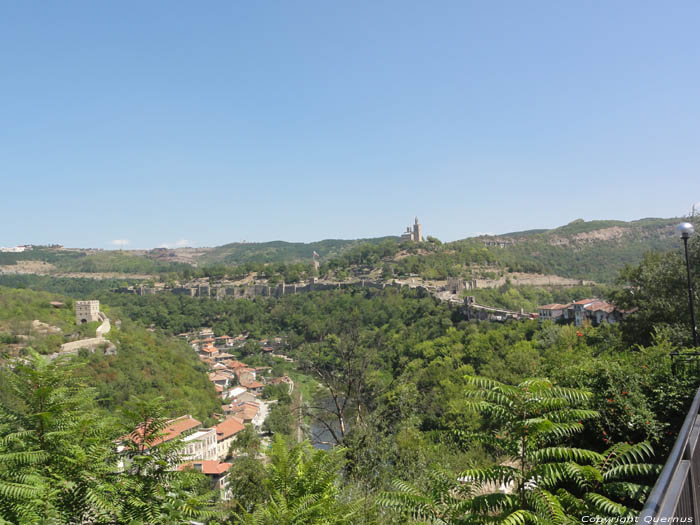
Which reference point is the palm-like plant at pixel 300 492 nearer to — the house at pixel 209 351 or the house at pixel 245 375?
the house at pixel 245 375

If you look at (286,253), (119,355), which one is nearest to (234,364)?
(119,355)

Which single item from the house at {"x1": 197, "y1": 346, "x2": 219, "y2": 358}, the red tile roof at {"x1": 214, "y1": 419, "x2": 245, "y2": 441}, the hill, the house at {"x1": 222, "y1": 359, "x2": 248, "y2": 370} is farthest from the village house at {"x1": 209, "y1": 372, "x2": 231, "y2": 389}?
the hill

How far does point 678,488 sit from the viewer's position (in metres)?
1.42

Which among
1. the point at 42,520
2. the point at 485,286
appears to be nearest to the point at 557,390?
the point at 42,520

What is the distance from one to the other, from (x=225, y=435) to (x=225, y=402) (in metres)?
11.2

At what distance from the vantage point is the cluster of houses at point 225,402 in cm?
2359

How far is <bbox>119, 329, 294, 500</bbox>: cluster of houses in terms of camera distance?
23.6 meters

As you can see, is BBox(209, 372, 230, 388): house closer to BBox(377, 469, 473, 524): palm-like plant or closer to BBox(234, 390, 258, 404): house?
BBox(234, 390, 258, 404): house

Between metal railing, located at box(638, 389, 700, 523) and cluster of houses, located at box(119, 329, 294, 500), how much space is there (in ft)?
52.7

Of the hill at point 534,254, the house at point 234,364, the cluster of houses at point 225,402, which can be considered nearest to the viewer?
the cluster of houses at point 225,402

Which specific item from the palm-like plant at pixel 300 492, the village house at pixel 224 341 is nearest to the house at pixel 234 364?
the village house at pixel 224 341

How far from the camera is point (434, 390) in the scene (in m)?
25.8

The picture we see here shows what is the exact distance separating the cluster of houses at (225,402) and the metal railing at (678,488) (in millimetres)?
16073

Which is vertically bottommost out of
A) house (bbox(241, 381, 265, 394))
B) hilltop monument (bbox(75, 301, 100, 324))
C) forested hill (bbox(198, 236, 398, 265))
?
house (bbox(241, 381, 265, 394))
